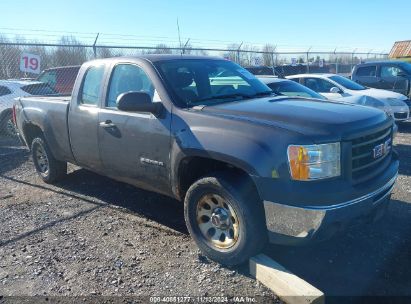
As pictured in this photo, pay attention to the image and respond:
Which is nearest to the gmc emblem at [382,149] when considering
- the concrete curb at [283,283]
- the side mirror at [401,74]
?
the concrete curb at [283,283]

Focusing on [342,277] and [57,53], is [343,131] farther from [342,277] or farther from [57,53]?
[57,53]

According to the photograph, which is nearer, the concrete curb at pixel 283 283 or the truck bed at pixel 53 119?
the concrete curb at pixel 283 283

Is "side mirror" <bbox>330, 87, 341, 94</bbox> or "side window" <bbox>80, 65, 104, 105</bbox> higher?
"side window" <bbox>80, 65, 104, 105</bbox>

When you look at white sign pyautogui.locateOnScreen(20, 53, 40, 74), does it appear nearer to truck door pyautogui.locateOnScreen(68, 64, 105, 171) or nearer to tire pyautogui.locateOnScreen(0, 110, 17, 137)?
tire pyautogui.locateOnScreen(0, 110, 17, 137)

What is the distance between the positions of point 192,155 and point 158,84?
36.5 inches

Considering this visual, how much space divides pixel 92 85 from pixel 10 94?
23.7 feet

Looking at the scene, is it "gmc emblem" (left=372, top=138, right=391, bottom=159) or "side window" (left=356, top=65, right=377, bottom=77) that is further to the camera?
Result: "side window" (left=356, top=65, right=377, bottom=77)

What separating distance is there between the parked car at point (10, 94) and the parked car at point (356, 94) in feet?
23.8

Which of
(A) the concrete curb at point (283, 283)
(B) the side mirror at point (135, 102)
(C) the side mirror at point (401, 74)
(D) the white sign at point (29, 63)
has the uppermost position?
(D) the white sign at point (29, 63)

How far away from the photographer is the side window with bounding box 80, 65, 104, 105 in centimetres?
489

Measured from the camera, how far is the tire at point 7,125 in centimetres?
1093

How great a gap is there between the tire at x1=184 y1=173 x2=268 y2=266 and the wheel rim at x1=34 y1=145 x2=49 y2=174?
134 inches

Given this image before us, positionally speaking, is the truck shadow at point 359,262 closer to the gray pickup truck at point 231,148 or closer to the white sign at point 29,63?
the gray pickup truck at point 231,148

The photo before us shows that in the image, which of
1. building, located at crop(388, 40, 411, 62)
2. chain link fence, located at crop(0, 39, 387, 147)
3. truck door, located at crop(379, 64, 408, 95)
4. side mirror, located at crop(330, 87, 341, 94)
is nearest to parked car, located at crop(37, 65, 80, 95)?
chain link fence, located at crop(0, 39, 387, 147)
